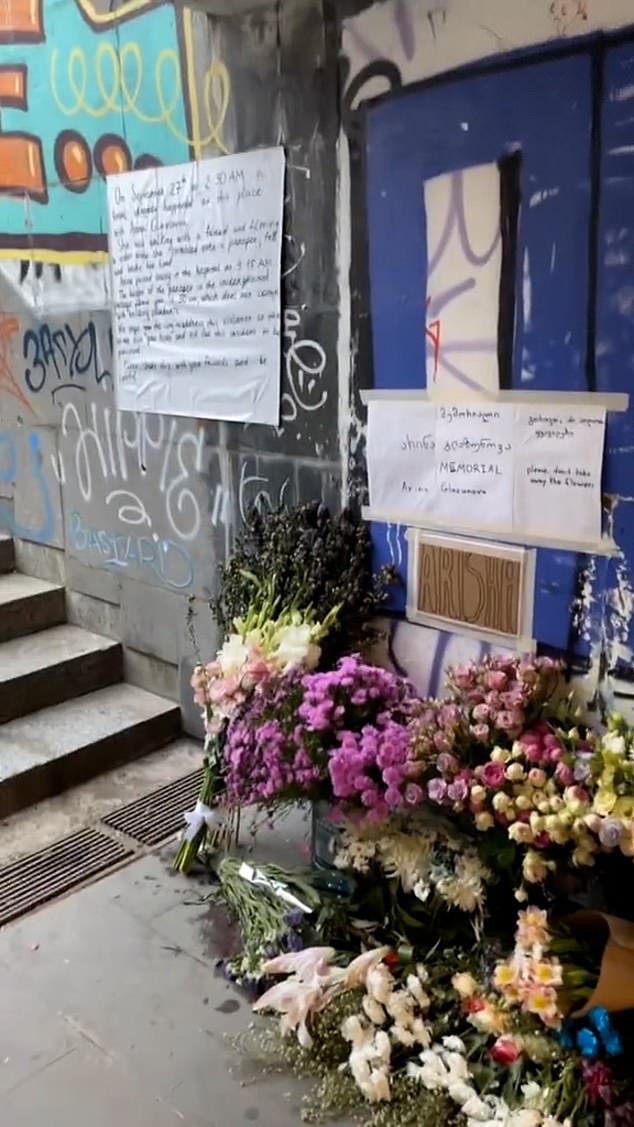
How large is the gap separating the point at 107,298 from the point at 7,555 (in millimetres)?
1466

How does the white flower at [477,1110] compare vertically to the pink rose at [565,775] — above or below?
below

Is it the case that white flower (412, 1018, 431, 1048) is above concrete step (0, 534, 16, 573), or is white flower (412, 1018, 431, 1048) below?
below

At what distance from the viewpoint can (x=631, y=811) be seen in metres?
2.01

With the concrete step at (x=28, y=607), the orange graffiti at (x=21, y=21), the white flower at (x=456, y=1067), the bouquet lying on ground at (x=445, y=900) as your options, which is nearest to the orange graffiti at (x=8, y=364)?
the concrete step at (x=28, y=607)

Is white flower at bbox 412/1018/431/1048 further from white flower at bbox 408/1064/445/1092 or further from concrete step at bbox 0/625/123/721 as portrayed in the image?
concrete step at bbox 0/625/123/721

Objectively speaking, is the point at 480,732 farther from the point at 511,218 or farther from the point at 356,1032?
the point at 511,218

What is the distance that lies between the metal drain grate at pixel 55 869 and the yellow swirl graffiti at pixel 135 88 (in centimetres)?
231

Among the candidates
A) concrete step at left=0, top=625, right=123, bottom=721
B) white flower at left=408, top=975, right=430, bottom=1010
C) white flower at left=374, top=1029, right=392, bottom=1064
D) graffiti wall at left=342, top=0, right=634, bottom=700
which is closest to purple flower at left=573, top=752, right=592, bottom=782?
graffiti wall at left=342, top=0, right=634, bottom=700

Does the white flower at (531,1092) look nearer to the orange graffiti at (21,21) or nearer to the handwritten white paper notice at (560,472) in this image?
the handwritten white paper notice at (560,472)

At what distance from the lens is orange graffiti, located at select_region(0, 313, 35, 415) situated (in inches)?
162

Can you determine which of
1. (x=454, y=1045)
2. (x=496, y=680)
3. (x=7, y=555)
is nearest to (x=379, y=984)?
(x=454, y=1045)

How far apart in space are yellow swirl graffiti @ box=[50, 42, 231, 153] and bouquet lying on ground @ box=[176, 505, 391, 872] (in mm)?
1300

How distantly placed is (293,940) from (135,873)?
709 millimetres

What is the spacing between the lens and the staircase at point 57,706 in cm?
334
